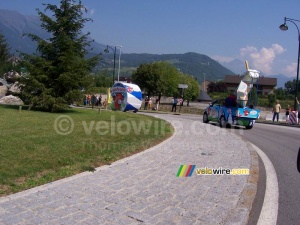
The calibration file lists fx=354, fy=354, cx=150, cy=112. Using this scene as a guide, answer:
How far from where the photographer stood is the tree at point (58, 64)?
18.9 metres

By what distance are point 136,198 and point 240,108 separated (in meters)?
14.7

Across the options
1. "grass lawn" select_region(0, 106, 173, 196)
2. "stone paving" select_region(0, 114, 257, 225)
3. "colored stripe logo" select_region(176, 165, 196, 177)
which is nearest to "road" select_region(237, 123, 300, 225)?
"stone paving" select_region(0, 114, 257, 225)

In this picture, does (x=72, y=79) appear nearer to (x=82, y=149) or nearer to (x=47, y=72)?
(x=47, y=72)

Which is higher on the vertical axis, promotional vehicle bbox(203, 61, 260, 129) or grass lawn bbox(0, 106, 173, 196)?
promotional vehicle bbox(203, 61, 260, 129)

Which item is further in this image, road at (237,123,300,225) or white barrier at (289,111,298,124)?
white barrier at (289,111,298,124)

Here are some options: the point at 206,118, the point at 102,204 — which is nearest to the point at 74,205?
the point at 102,204

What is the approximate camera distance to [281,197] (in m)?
5.89

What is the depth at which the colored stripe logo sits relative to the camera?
676 cm

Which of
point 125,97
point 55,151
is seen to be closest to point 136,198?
point 55,151

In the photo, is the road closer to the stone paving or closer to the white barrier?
the stone paving

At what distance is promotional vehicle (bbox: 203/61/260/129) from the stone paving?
11631 mm

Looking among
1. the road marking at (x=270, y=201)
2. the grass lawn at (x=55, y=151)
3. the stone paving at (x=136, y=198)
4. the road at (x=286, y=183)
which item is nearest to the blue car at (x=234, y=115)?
the road at (x=286, y=183)

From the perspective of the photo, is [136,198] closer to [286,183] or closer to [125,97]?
[286,183]

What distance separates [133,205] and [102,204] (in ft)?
1.36
